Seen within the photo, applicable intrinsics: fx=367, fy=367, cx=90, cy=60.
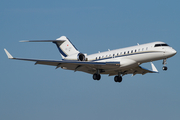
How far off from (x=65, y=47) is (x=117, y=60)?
23.5 feet

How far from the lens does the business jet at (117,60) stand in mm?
27844

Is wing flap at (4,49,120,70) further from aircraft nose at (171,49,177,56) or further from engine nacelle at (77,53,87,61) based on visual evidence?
aircraft nose at (171,49,177,56)

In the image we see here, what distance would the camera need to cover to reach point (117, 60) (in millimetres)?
29281

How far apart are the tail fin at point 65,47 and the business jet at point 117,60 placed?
1.90 feet

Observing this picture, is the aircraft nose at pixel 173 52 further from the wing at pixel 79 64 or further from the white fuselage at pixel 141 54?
the wing at pixel 79 64

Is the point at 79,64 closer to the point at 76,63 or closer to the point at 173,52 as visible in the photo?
the point at 76,63

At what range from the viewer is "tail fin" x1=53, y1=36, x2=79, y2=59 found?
34.2m

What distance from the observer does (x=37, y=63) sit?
28594 mm

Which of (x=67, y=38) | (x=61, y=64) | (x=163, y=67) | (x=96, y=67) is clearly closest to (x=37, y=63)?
(x=61, y=64)

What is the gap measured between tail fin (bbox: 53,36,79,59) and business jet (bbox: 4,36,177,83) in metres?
0.58

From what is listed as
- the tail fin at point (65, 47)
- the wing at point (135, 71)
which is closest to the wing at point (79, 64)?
the wing at point (135, 71)

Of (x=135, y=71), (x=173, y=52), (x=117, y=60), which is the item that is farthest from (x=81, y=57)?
(x=173, y=52)

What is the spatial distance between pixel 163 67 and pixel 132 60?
261 cm

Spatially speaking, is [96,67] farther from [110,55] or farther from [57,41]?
[57,41]
